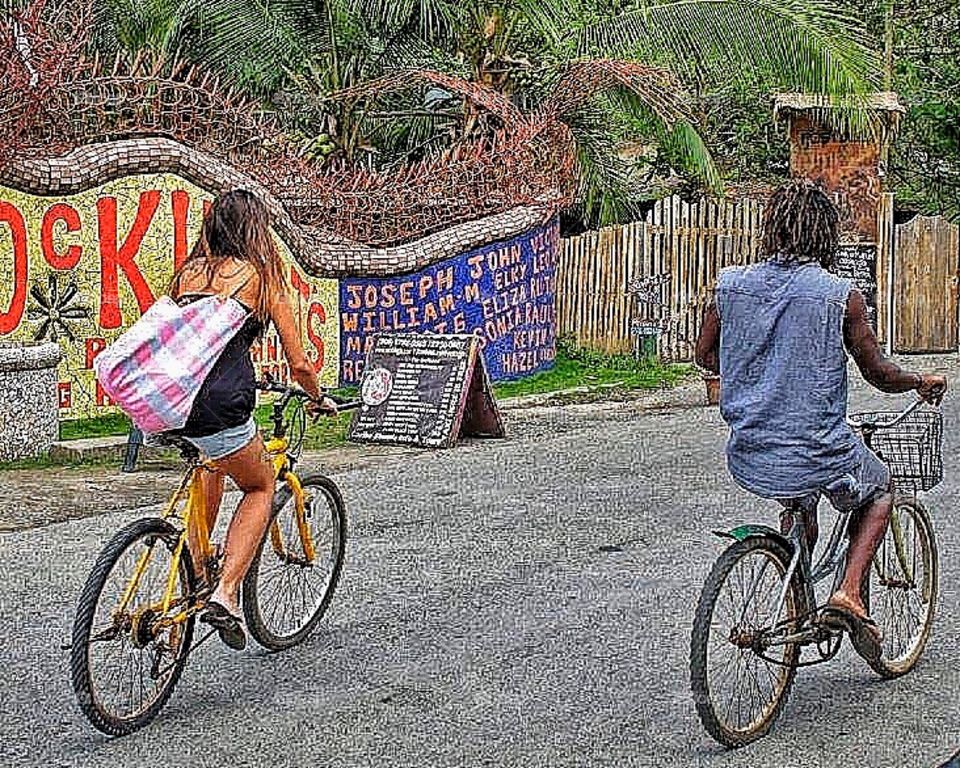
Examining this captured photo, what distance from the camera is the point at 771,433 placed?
5.50 meters

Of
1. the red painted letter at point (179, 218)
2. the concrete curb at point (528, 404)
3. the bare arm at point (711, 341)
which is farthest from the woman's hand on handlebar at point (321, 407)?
the red painted letter at point (179, 218)

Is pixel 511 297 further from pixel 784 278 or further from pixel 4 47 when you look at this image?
pixel 784 278

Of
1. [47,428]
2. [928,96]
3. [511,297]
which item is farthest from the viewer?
[928,96]

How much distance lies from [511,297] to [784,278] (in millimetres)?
11040

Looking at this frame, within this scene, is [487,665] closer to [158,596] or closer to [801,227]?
[158,596]

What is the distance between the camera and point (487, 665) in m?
6.49

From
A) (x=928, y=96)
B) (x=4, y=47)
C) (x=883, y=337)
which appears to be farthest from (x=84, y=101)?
(x=928, y=96)

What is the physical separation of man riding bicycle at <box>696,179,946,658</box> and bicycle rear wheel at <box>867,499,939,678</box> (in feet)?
1.55

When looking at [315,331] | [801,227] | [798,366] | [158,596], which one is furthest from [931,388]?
[315,331]

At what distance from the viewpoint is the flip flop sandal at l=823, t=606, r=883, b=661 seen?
18.5 feet

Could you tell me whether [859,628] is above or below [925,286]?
below

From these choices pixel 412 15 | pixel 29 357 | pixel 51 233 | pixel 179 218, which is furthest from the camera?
pixel 412 15

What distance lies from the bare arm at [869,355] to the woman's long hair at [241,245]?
6.29 ft

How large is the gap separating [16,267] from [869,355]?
27.3 ft
